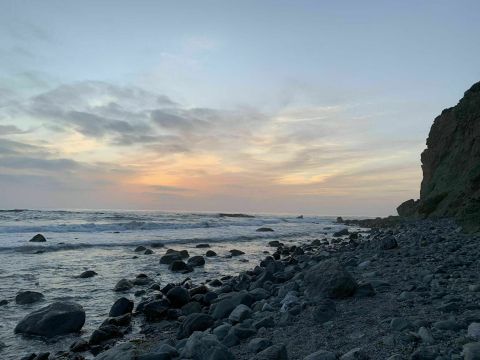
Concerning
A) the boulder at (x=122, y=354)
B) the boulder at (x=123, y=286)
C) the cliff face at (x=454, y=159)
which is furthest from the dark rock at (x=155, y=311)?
the cliff face at (x=454, y=159)

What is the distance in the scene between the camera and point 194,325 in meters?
7.02

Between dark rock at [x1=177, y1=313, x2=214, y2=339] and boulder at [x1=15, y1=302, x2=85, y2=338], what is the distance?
2327 mm

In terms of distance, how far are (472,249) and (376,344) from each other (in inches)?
259

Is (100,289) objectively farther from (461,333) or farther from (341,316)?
(461,333)

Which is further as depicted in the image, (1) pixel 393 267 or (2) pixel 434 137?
(2) pixel 434 137

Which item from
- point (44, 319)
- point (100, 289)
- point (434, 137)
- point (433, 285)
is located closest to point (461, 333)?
point (433, 285)

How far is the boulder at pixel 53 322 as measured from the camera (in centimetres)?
766

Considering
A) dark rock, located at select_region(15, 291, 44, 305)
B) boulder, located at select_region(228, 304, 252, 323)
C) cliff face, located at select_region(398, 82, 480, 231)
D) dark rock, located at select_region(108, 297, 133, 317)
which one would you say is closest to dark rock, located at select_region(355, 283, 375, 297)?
boulder, located at select_region(228, 304, 252, 323)

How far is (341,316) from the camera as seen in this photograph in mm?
5680

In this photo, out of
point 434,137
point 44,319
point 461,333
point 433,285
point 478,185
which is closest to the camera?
point 461,333

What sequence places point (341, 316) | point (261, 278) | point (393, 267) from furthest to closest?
point (261, 278) < point (393, 267) < point (341, 316)

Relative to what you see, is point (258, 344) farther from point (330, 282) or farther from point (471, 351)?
point (471, 351)

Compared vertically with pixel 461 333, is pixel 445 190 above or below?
above

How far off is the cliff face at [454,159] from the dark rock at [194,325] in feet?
56.5
